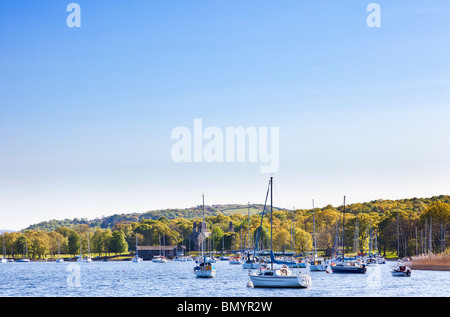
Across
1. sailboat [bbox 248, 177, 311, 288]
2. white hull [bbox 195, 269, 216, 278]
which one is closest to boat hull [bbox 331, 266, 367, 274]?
white hull [bbox 195, 269, 216, 278]

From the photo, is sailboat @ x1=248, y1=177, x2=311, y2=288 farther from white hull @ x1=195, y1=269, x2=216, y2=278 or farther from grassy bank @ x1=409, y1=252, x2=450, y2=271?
grassy bank @ x1=409, y1=252, x2=450, y2=271

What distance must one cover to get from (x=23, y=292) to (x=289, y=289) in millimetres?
29899

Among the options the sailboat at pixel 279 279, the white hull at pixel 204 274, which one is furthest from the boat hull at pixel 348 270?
the sailboat at pixel 279 279

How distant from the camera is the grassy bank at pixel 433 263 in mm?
91375

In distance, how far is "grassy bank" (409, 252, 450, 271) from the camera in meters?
91.4

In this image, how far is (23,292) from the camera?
216 feet

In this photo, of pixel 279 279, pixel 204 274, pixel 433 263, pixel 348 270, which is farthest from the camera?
pixel 433 263

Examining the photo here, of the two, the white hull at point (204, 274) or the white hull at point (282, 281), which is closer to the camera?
the white hull at point (282, 281)

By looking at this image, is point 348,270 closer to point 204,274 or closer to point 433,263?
point 433,263

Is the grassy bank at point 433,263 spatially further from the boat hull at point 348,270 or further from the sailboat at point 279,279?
the sailboat at point 279,279

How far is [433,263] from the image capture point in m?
95.6

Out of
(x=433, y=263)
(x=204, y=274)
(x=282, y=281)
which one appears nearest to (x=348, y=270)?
(x=433, y=263)
